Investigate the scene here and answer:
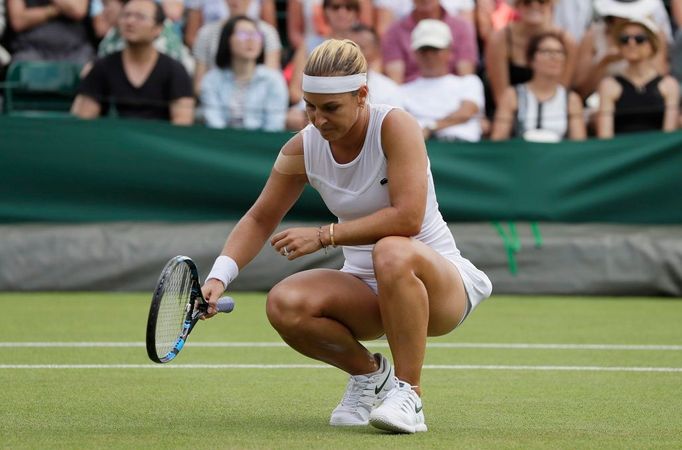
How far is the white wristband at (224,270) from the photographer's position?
450 centimetres

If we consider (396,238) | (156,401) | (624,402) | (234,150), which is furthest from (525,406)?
(234,150)

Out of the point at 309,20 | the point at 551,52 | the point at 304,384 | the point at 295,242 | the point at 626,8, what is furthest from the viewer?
the point at 309,20

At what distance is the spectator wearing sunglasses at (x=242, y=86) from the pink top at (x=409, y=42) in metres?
1.12

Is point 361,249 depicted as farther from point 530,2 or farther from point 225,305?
point 530,2

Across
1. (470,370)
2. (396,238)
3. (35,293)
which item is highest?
(396,238)

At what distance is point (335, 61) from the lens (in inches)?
168

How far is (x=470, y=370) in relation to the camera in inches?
243

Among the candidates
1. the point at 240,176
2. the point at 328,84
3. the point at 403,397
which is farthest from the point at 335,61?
the point at 240,176

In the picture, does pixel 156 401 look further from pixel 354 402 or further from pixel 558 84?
pixel 558 84

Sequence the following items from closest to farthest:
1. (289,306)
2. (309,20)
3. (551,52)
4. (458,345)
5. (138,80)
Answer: (289,306), (458,345), (138,80), (551,52), (309,20)

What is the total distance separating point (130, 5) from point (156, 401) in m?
5.43

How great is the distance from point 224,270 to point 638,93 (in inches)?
249

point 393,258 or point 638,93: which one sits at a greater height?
point 393,258

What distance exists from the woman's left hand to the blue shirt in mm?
5763
